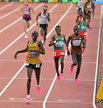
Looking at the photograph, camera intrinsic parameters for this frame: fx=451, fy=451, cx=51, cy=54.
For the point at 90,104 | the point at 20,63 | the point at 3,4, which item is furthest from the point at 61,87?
the point at 3,4

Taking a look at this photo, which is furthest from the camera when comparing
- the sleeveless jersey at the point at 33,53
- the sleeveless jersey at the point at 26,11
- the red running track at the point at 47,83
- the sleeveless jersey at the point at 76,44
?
the sleeveless jersey at the point at 26,11

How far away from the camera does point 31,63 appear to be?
42.0 ft

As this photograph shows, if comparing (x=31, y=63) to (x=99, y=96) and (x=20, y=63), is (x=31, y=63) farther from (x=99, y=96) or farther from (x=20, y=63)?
(x=20, y=63)

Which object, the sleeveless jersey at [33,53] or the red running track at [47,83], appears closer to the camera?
the sleeveless jersey at [33,53]

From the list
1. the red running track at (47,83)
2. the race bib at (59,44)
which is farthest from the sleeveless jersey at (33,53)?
the race bib at (59,44)

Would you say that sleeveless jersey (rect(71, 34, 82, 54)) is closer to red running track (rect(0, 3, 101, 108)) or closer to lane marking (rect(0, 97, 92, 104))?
red running track (rect(0, 3, 101, 108))

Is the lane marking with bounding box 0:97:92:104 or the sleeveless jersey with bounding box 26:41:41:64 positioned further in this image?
the lane marking with bounding box 0:97:92:104

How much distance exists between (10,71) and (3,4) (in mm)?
26203

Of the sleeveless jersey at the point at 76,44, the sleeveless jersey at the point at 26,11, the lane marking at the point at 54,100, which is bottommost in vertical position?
the lane marking at the point at 54,100

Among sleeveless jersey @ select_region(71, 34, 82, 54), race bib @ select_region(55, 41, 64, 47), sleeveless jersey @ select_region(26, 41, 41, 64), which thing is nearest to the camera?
sleeveless jersey @ select_region(26, 41, 41, 64)

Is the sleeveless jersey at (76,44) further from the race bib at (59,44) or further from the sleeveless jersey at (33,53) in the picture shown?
the sleeveless jersey at (33,53)

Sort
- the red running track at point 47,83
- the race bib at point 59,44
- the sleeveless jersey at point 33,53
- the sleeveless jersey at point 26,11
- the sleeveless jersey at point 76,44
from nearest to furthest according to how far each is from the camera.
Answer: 1. the sleeveless jersey at point 33,53
2. the red running track at point 47,83
3. the race bib at point 59,44
4. the sleeveless jersey at point 76,44
5. the sleeveless jersey at point 26,11

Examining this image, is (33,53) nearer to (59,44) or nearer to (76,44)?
(59,44)

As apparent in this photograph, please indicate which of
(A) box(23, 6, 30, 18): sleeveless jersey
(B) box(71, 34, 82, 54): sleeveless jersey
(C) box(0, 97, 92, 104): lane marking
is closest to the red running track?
(C) box(0, 97, 92, 104): lane marking
